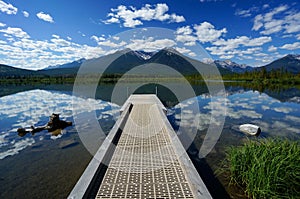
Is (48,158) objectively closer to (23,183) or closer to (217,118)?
(23,183)

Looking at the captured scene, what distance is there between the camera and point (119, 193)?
11.1 feet

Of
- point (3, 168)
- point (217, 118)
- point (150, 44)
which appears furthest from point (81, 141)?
point (217, 118)

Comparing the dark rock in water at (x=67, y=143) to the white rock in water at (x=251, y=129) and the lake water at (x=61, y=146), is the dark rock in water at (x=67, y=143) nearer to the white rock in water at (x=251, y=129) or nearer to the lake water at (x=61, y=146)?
the lake water at (x=61, y=146)

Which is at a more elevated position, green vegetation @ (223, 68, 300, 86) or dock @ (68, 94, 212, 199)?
green vegetation @ (223, 68, 300, 86)

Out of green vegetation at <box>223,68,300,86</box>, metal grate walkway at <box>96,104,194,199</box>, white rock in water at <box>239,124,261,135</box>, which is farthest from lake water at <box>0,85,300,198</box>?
green vegetation at <box>223,68,300,86</box>

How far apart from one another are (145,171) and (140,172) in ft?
0.37

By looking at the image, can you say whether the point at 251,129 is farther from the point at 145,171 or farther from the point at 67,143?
the point at 67,143

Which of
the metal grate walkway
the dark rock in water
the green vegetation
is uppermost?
the green vegetation

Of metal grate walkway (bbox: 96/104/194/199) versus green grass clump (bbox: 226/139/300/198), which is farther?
green grass clump (bbox: 226/139/300/198)

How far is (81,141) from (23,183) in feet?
10.2

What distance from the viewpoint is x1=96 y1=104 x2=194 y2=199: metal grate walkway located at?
Result: 3.42 m

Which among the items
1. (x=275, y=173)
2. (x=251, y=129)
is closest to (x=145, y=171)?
(x=275, y=173)

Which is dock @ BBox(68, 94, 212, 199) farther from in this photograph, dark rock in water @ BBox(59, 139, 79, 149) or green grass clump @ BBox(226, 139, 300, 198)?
dark rock in water @ BBox(59, 139, 79, 149)

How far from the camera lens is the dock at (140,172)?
3318 millimetres
